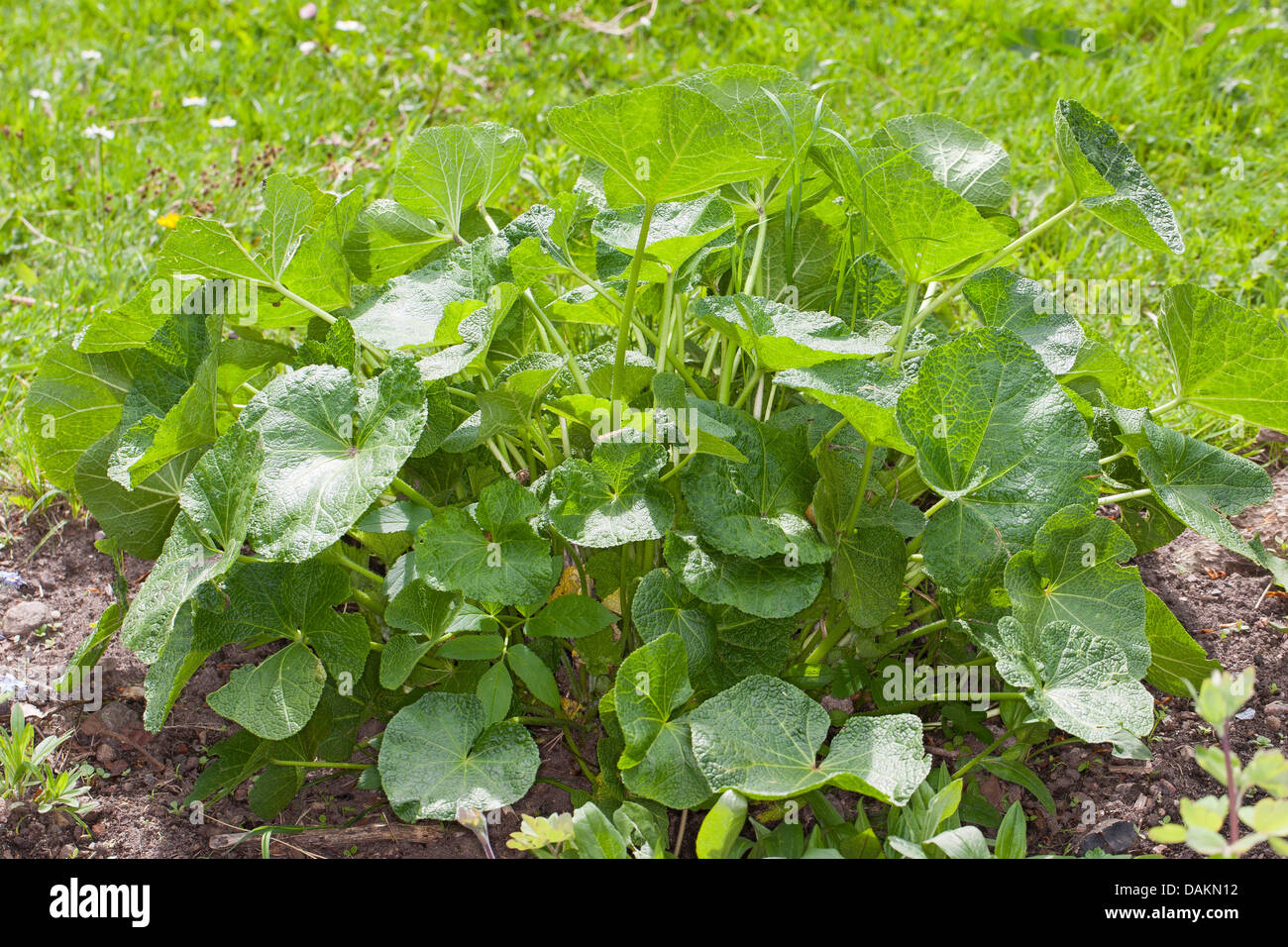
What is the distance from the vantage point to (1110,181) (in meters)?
1.65

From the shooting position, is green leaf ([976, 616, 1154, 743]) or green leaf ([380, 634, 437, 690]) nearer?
green leaf ([976, 616, 1154, 743])

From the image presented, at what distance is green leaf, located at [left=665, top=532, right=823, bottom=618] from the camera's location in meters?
1.43

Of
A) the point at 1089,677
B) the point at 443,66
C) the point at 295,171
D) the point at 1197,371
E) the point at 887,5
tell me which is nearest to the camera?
the point at 1089,677

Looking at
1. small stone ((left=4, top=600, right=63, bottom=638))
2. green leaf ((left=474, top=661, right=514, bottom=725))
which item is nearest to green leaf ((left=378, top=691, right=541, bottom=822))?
green leaf ((left=474, top=661, right=514, bottom=725))

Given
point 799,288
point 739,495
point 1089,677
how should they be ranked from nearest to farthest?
point 1089,677
point 739,495
point 799,288

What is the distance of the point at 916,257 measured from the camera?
1542 mm

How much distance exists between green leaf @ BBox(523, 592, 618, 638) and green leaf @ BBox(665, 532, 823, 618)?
122mm

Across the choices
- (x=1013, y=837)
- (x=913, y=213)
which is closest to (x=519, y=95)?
(x=913, y=213)

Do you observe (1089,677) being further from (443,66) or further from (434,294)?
(443,66)

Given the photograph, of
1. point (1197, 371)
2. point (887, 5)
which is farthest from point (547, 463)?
point (887, 5)

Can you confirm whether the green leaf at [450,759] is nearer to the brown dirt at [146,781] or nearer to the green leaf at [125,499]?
the brown dirt at [146,781]

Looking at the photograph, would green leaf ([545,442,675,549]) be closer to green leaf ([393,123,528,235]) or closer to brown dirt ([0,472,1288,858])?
brown dirt ([0,472,1288,858])

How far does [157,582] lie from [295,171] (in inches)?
76.1

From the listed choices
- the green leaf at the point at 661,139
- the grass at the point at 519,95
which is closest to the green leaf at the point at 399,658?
the green leaf at the point at 661,139
